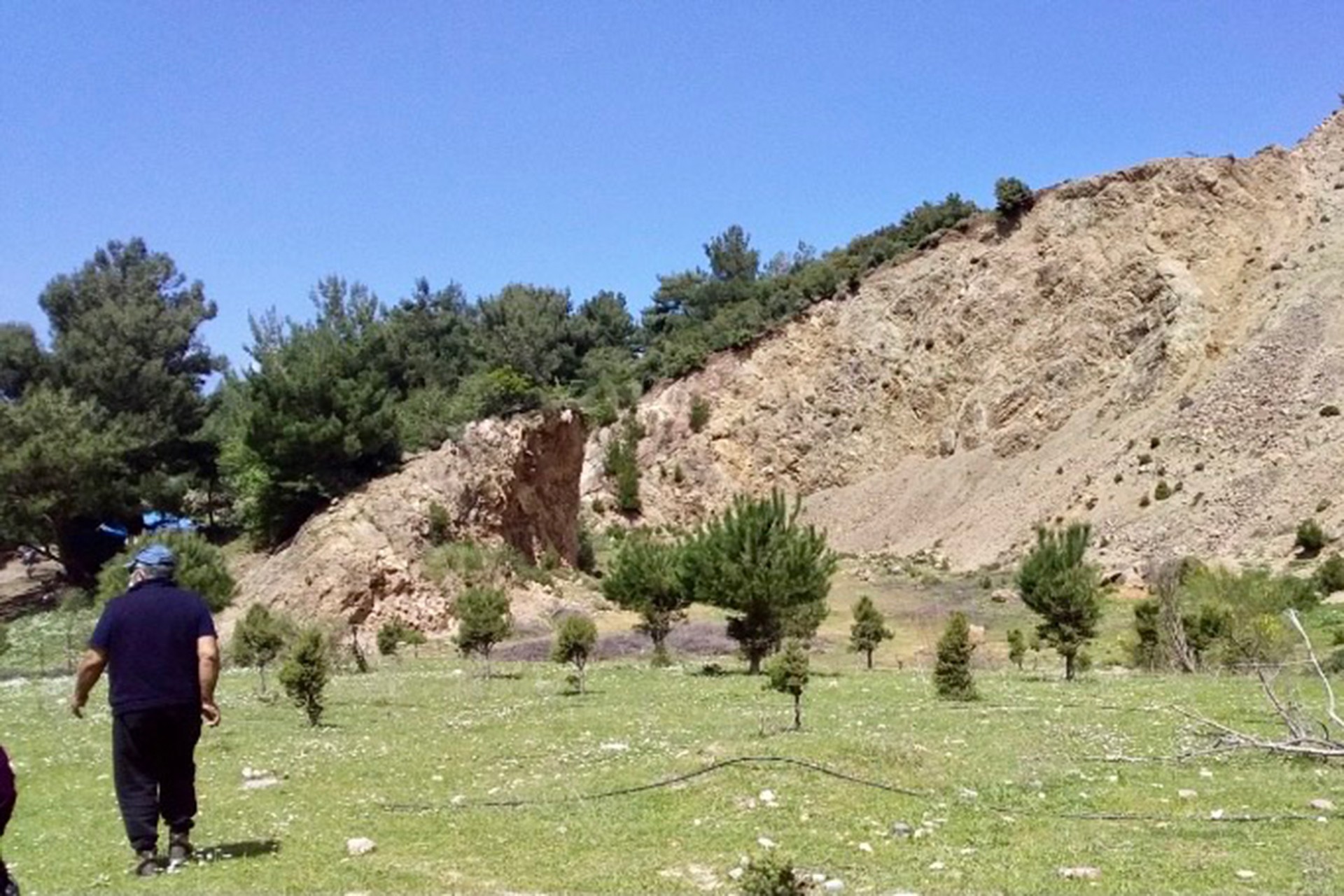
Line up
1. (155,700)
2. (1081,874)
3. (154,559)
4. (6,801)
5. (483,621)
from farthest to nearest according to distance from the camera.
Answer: (483,621) → (154,559) → (155,700) → (1081,874) → (6,801)

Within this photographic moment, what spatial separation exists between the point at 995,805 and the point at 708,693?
39.9 ft

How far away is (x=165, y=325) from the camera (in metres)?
59.3

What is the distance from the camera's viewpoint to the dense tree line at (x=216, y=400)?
46.7m

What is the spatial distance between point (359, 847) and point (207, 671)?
5.93ft

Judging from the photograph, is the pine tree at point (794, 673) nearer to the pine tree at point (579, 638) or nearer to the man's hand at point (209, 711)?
the man's hand at point (209, 711)

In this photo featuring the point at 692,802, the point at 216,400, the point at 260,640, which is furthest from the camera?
the point at 216,400

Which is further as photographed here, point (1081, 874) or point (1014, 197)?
point (1014, 197)

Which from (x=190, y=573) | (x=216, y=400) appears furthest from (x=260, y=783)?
(x=216, y=400)

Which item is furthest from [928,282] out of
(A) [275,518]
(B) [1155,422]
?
(A) [275,518]

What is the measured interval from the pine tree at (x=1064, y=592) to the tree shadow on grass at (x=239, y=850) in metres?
20.7

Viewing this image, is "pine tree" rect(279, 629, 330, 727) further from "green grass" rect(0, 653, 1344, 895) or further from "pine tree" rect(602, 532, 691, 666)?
"pine tree" rect(602, 532, 691, 666)

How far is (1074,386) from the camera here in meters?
67.2

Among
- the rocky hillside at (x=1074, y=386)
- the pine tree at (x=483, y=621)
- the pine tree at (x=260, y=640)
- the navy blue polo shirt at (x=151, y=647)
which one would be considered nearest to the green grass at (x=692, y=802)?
the navy blue polo shirt at (x=151, y=647)

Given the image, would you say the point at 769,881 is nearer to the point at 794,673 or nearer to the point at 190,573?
the point at 794,673
